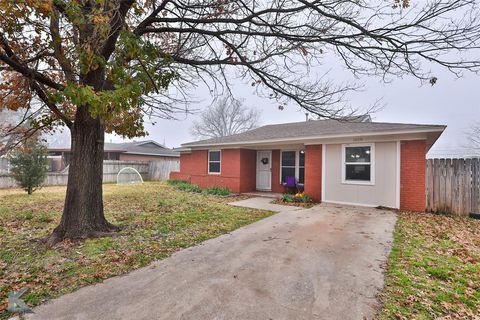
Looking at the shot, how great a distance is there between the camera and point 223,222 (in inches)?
263

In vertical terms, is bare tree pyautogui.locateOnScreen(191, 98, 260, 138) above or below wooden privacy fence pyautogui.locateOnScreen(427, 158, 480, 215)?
above

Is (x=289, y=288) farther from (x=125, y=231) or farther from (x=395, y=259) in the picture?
(x=125, y=231)

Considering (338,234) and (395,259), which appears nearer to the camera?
(395,259)

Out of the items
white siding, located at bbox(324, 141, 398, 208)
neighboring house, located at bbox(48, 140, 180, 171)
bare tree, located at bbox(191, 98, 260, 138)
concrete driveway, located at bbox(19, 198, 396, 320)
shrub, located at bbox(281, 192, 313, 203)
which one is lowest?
concrete driveway, located at bbox(19, 198, 396, 320)

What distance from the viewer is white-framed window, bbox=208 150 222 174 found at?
46.6 ft

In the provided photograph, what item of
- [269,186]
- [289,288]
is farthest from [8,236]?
[269,186]

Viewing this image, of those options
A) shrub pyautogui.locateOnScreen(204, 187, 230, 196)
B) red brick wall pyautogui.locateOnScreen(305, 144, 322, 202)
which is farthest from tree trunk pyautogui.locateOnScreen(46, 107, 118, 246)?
red brick wall pyautogui.locateOnScreen(305, 144, 322, 202)

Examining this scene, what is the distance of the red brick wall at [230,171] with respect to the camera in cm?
1307

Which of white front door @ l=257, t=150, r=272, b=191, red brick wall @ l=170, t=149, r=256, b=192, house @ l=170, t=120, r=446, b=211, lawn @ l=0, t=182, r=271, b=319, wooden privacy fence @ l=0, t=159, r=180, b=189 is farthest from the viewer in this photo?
wooden privacy fence @ l=0, t=159, r=180, b=189

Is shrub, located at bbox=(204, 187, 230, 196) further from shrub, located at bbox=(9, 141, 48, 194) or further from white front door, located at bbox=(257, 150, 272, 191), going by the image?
shrub, located at bbox=(9, 141, 48, 194)

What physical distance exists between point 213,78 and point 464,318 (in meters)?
6.80

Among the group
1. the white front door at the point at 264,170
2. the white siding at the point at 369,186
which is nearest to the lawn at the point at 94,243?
the white siding at the point at 369,186

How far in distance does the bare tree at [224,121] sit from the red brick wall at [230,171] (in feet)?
79.3

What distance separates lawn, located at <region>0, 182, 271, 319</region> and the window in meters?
4.01
